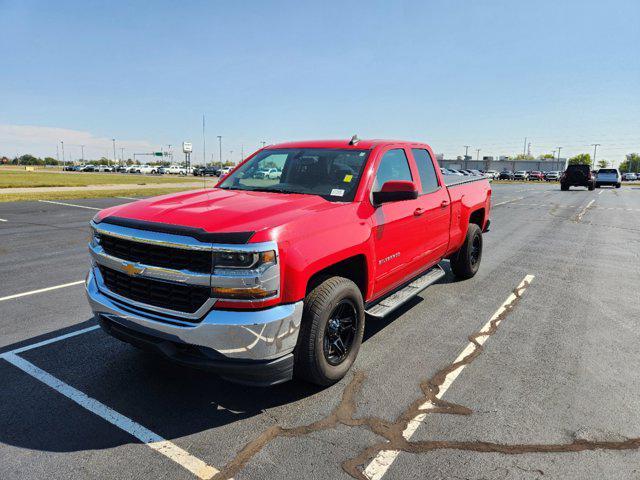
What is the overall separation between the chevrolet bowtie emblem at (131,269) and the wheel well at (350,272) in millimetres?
1218

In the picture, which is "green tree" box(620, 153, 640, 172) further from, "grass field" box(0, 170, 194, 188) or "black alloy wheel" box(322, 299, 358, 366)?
"black alloy wheel" box(322, 299, 358, 366)

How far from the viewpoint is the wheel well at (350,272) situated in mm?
3513

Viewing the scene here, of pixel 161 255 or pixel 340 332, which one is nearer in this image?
pixel 161 255

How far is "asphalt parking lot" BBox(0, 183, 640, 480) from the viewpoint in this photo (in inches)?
106

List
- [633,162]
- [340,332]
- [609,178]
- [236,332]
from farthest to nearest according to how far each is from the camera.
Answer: [633,162] < [609,178] < [340,332] < [236,332]

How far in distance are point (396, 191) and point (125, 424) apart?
105 inches

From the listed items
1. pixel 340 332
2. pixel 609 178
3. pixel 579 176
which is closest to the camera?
pixel 340 332

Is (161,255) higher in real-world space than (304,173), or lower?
lower

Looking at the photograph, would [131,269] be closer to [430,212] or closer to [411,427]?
[411,427]

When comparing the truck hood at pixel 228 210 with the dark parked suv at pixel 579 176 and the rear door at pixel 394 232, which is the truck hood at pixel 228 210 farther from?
the dark parked suv at pixel 579 176

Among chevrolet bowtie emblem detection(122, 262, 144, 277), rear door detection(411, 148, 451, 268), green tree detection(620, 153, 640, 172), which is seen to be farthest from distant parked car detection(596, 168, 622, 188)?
green tree detection(620, 153, 640, 172)

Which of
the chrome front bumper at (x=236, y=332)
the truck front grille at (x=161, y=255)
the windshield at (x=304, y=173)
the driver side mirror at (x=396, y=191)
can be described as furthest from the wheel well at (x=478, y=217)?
the truck front grille at (x=161, y=255)

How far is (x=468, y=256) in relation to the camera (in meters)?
6.67

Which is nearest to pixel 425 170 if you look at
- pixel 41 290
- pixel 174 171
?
pixel 41 290
